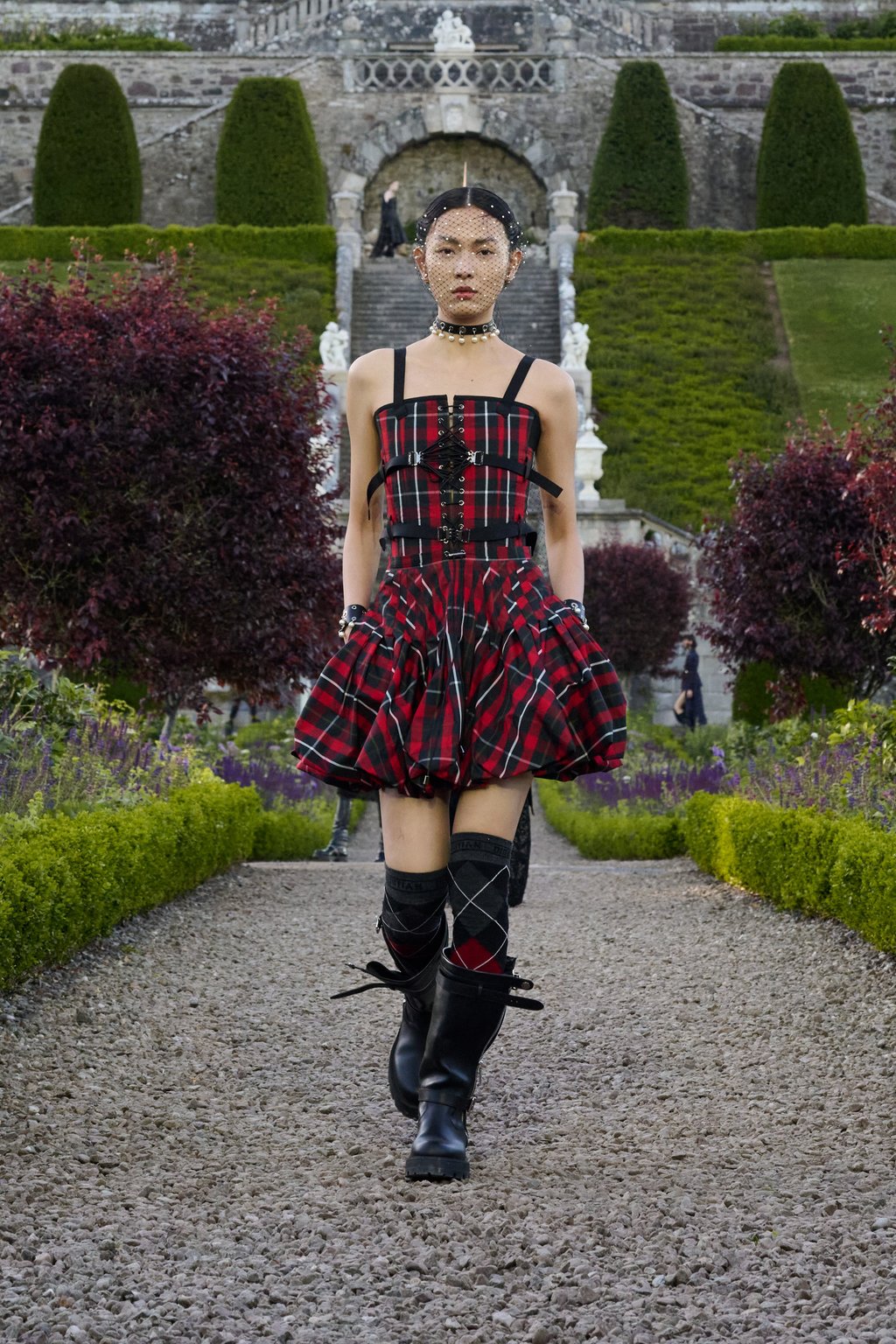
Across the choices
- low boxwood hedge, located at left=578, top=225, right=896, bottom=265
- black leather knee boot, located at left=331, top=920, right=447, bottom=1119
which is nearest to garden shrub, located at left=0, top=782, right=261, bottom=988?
black leather knee boot, located at left=331, top=920, right=447, bottom=1119

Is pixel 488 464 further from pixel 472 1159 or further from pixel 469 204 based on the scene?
pixel 472 1159

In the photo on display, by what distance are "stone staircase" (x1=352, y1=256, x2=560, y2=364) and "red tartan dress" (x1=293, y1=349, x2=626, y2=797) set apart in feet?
76.0

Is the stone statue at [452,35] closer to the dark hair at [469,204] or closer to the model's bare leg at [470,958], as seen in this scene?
the dark hair at [469,204]

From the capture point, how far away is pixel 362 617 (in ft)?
12.0

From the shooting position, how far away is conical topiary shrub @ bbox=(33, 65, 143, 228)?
32.1 metres

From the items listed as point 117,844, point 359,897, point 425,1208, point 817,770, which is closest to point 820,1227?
point 425,1208

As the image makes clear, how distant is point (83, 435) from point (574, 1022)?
18.1 ft

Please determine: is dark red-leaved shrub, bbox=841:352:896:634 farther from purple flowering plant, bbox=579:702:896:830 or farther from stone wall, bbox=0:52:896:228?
stone wall, bbox=0:52:896:228

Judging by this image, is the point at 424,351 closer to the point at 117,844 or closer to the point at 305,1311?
the point at 305,1311

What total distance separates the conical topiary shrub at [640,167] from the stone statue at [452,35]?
155 inches

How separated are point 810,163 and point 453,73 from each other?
774 cm

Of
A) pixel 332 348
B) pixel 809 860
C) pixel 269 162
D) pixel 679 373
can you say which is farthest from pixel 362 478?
pixel 269 162

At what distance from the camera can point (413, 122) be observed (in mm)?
36062

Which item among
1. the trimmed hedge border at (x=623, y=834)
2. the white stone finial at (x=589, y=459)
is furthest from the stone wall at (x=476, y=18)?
the trimmed hedge border at (x=623, y=834)
